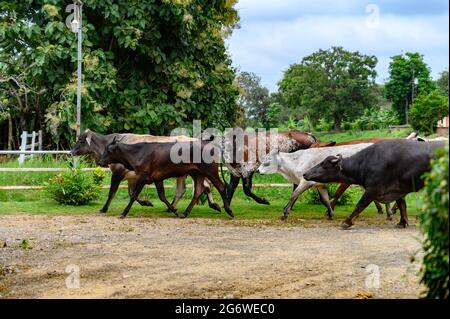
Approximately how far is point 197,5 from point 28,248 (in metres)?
13.9

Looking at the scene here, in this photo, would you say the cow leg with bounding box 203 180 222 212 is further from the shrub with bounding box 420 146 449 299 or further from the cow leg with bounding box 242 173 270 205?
the shrub with bounding box 420 146 449 299

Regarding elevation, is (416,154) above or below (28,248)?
above

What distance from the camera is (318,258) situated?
8.33 metres

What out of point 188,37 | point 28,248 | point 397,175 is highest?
point 188,37

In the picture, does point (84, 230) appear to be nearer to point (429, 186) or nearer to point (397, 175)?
point (397, 175)

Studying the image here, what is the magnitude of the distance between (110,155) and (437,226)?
400 inches

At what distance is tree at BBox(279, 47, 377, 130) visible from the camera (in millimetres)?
65688

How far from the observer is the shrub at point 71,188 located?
603 inches

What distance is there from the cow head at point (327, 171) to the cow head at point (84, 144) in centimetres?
533

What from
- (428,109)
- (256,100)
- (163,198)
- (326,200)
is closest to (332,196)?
(326,200)

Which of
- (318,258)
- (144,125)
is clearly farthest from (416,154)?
(144,125)

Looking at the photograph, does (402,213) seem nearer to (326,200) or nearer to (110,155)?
(326,200)

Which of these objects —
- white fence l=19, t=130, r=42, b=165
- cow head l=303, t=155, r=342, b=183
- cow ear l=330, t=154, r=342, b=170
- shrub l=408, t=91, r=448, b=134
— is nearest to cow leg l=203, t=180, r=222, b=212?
cow head l=303, t=155, r=342, b=183

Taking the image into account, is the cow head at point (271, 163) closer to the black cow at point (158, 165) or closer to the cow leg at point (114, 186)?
the black cow at point (158, 165)
